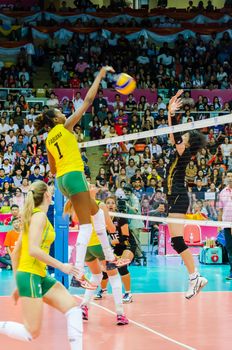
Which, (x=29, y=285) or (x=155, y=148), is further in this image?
(x=155, y=148)

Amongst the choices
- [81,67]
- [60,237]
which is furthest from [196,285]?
[81,67]

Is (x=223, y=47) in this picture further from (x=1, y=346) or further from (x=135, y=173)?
(x=1, y=346)

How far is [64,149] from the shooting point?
7844mm

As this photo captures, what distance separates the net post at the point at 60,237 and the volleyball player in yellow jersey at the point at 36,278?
4837mm

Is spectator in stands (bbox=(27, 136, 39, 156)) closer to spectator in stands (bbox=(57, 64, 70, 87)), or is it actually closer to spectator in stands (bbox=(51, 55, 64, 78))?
spectator in stands (bbox=(57, 64, 70, 87))

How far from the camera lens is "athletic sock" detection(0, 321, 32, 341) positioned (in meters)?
6.22

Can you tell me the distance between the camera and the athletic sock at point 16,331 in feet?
20.4

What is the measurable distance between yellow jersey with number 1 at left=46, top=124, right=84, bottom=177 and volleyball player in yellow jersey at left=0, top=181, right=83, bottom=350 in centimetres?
142

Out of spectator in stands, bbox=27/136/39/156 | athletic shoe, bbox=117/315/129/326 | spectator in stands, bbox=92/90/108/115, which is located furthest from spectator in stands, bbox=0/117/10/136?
athletic shoe, bbox=117/315/129/326

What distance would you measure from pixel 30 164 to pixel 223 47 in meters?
11.7

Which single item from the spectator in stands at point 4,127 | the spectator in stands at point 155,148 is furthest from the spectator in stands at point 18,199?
the spectator in stands at point 4,127

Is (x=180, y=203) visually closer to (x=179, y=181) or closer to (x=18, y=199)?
(x=179, y=181)

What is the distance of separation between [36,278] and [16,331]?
1.62 ft

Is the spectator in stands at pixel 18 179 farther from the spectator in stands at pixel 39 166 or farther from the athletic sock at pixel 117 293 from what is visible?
the athletic sock at pixel 117 293
